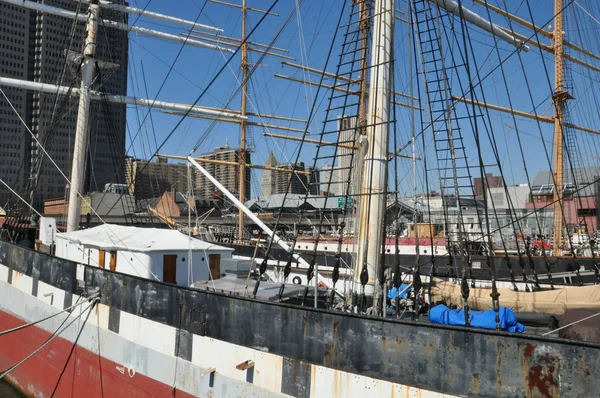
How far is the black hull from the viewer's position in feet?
16.8

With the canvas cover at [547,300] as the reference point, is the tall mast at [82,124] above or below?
above

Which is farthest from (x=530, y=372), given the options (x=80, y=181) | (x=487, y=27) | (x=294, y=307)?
(x=80, y=181)

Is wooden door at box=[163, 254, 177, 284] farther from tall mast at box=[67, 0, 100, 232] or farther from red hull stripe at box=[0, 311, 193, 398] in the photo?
tall mast at box=[67, 0, 100, 232]

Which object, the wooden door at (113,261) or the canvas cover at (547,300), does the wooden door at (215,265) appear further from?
the canvas cover at (547,300)

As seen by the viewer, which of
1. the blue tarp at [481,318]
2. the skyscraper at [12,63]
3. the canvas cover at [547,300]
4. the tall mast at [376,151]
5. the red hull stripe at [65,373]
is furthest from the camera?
the skyscraper at [12,63]

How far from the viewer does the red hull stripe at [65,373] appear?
30.5 feet

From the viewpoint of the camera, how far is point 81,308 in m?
10.7

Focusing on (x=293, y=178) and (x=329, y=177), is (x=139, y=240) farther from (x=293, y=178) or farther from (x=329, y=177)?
(x=293, y=178)

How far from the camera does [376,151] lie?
8688 millimetres

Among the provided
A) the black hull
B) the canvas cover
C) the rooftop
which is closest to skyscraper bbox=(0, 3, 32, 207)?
the rooftop

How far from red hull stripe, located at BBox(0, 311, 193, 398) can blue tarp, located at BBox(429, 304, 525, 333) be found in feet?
15.0

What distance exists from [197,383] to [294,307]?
258cm

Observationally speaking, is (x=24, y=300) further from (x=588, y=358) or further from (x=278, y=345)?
(x=588, y=358)

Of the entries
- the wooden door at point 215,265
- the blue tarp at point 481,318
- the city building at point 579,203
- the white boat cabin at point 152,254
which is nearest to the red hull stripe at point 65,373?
the white boat cabin at point 152,254
